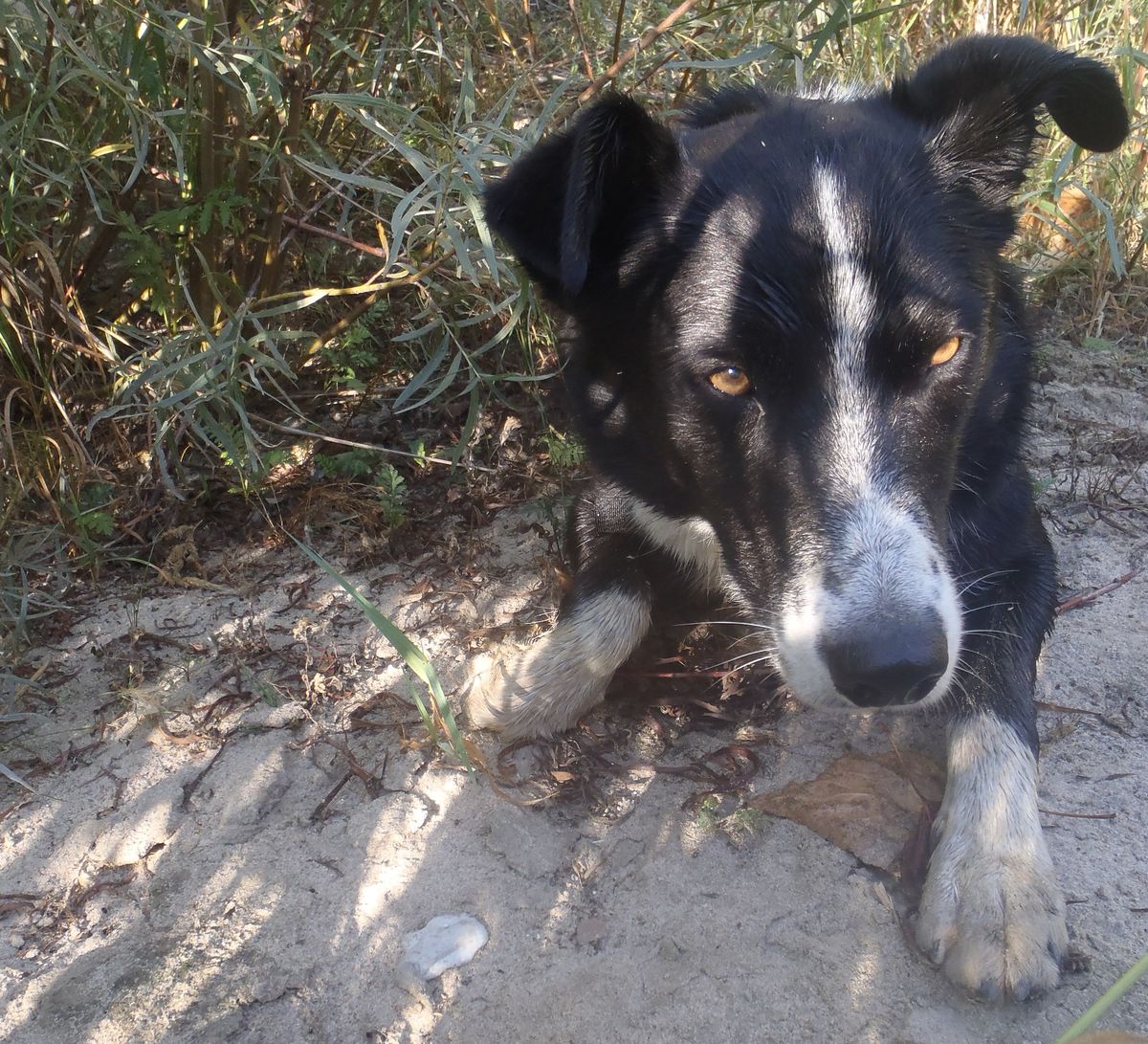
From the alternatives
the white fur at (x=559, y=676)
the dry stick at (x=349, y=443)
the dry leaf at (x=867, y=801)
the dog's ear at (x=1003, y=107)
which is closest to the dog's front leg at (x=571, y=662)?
the white fur at (x=559, y=676)

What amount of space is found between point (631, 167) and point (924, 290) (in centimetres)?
76

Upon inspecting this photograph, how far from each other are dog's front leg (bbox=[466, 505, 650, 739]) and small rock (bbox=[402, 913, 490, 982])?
0.62 m

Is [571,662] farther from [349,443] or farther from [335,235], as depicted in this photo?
[335,235]

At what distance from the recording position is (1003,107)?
2387 mm

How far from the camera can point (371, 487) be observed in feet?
11.3

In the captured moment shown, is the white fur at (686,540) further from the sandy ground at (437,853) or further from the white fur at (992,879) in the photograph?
the white fur at (992,879)

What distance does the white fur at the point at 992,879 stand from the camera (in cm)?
182

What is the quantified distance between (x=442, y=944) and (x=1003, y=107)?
2.32m

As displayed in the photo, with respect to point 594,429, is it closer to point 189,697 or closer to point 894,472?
point 894,472

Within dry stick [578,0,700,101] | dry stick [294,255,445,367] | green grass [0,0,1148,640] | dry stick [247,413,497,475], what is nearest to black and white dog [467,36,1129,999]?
dry stick [578,0,700,101]

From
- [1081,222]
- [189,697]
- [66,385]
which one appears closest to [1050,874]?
[189,697]

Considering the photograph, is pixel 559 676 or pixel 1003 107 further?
pixel 559 676

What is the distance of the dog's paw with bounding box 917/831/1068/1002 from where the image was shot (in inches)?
71.4

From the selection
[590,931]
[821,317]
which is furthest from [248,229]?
[590,931]
